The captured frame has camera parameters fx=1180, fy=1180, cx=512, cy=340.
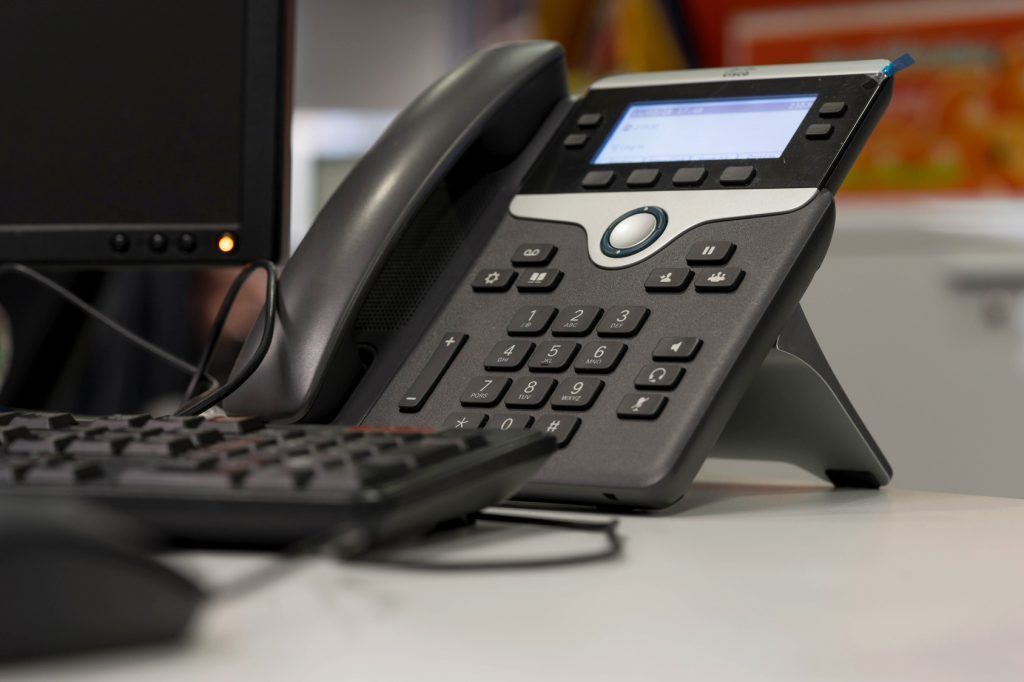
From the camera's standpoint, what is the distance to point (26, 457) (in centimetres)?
37

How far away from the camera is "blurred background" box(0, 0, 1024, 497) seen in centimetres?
109

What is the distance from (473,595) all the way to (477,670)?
2.4 inches

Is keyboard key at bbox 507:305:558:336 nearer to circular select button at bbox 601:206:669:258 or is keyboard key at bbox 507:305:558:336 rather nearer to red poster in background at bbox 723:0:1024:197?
circular select button at bbox 601:206:669:258

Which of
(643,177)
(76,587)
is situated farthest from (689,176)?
(76,587)

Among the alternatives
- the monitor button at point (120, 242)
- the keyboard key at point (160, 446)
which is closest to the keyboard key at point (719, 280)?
the keyboard key at point (160, 446)

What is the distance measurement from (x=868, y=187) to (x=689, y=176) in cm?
159

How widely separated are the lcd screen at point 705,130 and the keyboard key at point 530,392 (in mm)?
146

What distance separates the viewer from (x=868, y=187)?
2.03 meters

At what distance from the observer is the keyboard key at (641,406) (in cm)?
44

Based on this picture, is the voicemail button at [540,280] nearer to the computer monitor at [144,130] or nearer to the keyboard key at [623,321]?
the keyboard key at [623,321]

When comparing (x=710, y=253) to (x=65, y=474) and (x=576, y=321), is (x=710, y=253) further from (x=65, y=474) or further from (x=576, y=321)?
(x=65, y=474)

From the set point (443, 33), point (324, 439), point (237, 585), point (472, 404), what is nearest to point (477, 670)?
point (237, 585)

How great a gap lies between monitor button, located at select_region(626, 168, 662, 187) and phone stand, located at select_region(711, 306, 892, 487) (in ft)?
0.31

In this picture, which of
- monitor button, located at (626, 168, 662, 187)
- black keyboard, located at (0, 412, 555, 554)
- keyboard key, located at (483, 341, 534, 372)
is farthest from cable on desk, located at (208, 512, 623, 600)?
monitor button, located at (626, 168, 662, 187)
